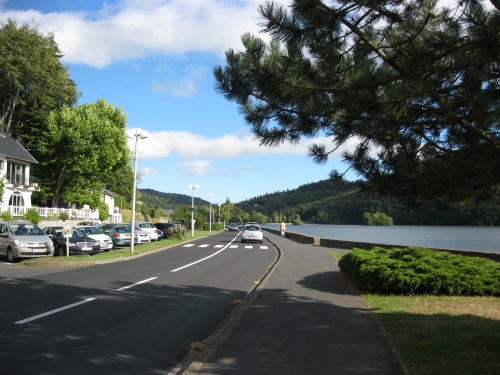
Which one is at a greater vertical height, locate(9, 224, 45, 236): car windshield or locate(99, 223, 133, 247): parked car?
locate(9, 224, 45, 236): car windshield

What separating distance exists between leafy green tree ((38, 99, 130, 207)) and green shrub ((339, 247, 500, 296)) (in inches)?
1587

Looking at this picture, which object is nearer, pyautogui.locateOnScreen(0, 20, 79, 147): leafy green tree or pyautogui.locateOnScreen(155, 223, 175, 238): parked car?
pyautogui.locateOnScreen(155, 223, 175, 238): parked car

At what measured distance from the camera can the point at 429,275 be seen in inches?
400

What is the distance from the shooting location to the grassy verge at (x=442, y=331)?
17.6ft

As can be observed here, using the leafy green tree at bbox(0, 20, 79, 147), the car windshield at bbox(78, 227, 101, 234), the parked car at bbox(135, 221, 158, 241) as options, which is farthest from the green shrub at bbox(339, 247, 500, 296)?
the leafy green tree at bbox(0, 20, 79, 147)

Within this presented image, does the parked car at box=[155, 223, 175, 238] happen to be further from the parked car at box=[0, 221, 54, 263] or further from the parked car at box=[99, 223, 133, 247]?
the parked car at box=[0, 221, 54, 263]

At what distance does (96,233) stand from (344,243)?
14707mm

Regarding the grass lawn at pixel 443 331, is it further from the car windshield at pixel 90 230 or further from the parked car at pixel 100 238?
the car windshield at pixel 90 230

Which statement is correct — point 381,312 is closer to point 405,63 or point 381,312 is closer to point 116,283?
point 405,63

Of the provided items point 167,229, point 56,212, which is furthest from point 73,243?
point 56,212

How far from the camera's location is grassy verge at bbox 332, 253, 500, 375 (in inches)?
211

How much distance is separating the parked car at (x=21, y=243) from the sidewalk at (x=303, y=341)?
13.3m

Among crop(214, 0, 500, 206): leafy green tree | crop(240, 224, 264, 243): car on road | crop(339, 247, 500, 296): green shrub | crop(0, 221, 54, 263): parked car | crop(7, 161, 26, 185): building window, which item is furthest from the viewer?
crop(7, 161, 26, 185): building window

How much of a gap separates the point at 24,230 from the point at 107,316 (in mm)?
14772
